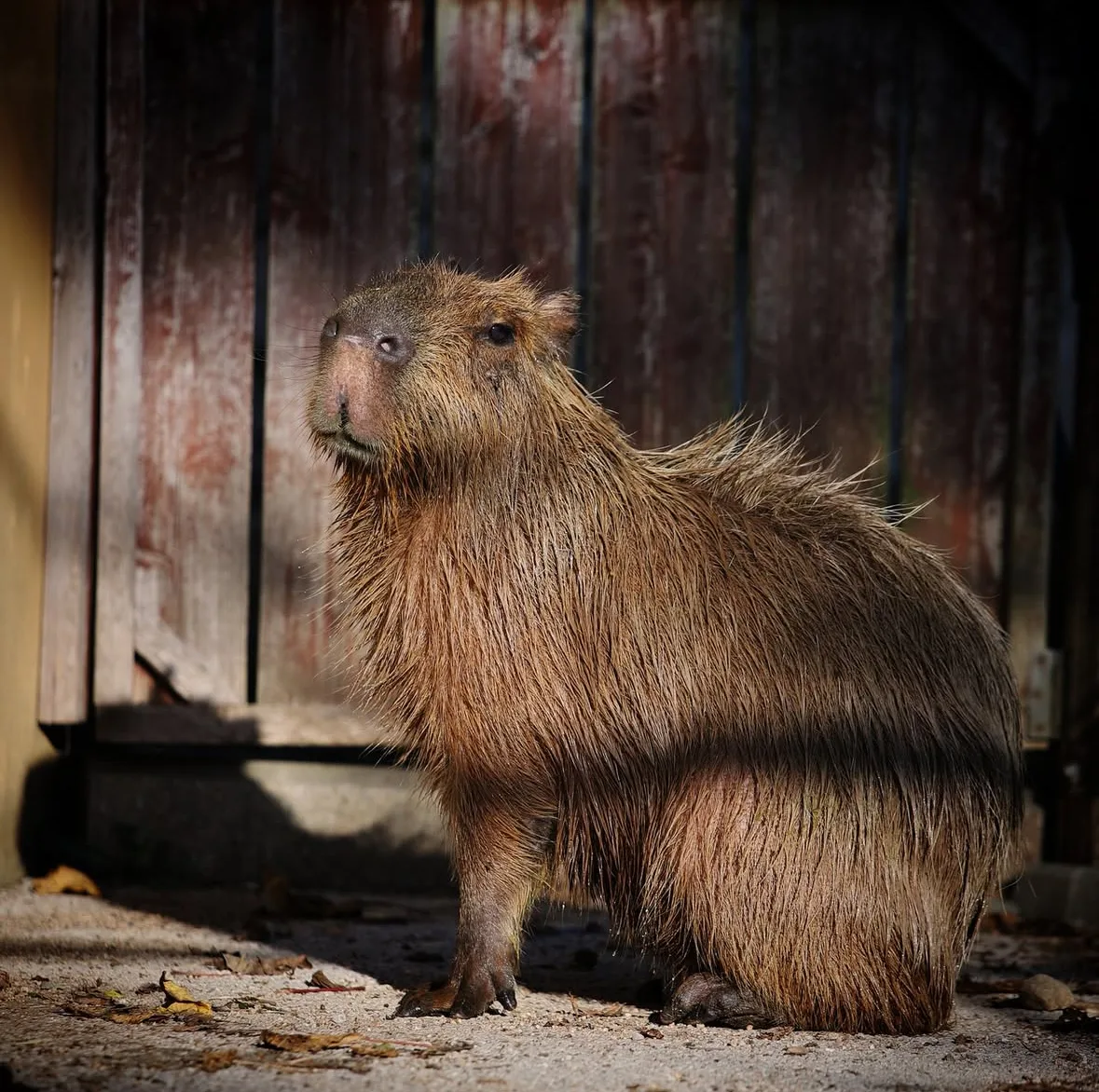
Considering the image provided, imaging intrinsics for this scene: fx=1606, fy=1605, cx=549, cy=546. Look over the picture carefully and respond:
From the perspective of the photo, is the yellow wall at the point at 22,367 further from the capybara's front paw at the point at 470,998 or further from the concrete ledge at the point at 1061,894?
the concrete ledge at the point at 1061,894

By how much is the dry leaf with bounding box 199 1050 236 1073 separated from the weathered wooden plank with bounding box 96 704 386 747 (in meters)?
2.21

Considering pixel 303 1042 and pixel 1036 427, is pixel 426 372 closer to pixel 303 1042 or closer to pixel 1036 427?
pixel 303 1042

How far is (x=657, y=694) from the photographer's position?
3357 millimetres

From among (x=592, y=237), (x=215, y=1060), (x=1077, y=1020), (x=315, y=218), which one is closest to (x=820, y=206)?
(x=592, y=237)

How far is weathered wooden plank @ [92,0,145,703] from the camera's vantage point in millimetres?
4980

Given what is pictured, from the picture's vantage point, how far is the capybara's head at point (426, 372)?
337 cm

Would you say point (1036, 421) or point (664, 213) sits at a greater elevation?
point (664, 213)

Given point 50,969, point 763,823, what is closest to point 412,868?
point 50,969

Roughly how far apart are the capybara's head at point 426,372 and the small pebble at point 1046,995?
170 cm

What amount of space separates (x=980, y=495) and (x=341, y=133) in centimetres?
238

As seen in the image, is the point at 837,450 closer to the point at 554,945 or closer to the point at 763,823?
the point at 554,945

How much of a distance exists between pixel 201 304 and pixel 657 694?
2.46 metres

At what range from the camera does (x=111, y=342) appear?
500 cm

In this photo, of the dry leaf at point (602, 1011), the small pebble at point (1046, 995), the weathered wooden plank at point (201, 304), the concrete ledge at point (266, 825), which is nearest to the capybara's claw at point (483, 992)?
the dry leaf at point (602, 1011)
